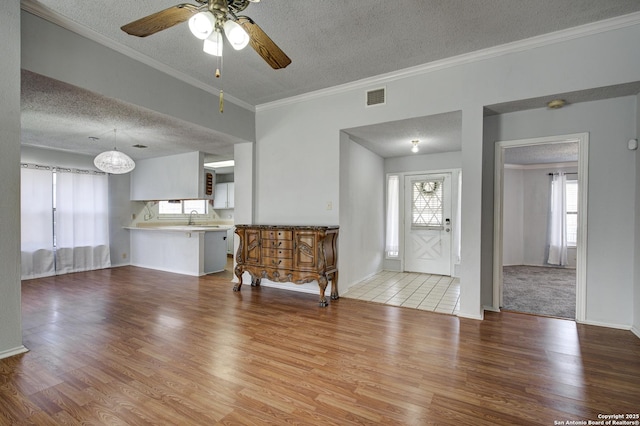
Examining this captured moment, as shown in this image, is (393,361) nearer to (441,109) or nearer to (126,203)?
(441,109)

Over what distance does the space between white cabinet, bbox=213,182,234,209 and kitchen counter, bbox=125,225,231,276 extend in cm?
205

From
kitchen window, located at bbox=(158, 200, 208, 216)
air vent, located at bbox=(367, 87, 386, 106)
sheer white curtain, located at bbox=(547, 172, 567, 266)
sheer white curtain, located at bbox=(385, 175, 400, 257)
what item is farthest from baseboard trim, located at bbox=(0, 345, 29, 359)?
sheer white curtain, located at bbox=(547, 172, 567, 266)

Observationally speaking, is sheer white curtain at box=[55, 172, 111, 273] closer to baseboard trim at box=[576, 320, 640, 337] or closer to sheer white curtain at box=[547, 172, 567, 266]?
baseboard trim at box=[576, 320, 640, 337]

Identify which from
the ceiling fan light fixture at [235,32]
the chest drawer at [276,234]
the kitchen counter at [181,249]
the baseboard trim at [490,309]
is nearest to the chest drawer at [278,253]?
the chest drawer at [276,234]

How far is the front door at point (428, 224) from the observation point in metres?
5.73

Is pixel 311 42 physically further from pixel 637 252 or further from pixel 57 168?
pixel 57 168

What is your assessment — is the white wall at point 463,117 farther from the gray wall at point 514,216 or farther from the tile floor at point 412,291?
the gray wall at point 514,216

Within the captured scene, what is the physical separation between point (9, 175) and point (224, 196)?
19.7 feet

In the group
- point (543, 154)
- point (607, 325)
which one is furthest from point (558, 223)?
point (607, 325)

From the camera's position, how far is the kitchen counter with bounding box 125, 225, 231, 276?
18.8 feet

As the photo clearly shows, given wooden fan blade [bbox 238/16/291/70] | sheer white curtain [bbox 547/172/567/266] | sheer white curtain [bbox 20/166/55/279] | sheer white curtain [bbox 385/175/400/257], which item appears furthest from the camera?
sheer white curtain [bbox 547/172/567/266]

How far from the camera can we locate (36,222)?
5.36 m

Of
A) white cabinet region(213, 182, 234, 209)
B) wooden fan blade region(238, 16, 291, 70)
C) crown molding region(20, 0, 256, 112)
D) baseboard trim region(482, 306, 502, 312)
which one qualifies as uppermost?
crown molding region(20, 0, 256, 112)

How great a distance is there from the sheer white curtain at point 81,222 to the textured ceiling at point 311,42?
1642mm
